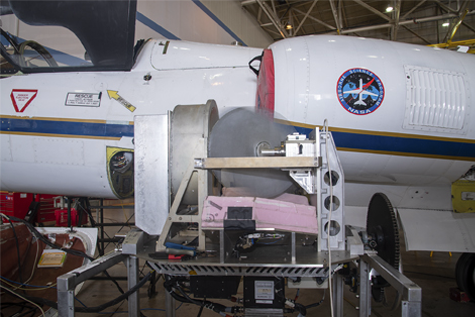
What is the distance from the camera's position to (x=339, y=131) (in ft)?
8.28

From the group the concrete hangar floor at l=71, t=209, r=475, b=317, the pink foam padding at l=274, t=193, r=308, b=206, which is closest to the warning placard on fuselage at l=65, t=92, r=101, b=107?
the concrete hangar floor at l=71, t=209, r=475, b=317

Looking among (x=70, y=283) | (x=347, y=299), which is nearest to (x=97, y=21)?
(x=70, y=283)

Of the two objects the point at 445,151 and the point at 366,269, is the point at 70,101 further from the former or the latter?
the point at 445,151

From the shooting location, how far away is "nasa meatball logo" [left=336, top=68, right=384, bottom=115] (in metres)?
2.46

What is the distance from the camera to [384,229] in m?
2.03

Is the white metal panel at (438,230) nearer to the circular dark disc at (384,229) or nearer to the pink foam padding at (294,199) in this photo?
the circular dark disc at (384,229)

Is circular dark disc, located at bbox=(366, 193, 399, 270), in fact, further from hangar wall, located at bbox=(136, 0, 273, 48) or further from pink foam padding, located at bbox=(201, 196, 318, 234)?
hangar wall, located at bbox=(136, 0, 273, 48)

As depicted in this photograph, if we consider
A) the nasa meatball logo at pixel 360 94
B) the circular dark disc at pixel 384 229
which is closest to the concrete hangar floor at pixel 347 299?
the circular dark disc at pixel 384 229

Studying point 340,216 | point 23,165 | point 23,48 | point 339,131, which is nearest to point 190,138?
point 340,216

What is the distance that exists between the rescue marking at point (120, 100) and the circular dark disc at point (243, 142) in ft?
6.17

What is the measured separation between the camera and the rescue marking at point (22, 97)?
323cm

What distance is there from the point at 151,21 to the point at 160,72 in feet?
11.9

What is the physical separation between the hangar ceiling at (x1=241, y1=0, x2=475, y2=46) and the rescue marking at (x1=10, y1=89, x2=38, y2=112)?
9.24 metres

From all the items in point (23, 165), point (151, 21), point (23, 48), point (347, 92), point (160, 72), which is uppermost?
point (151, 21)
